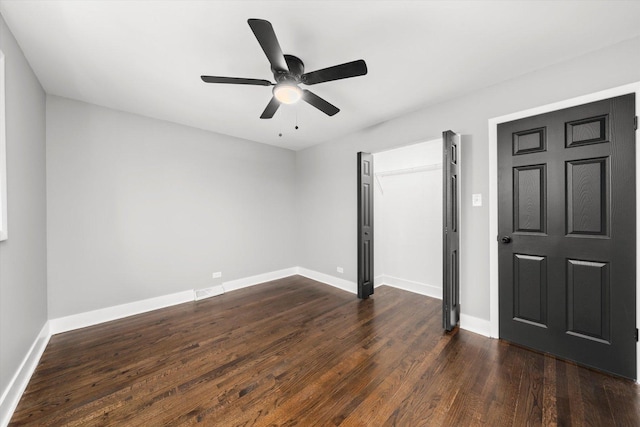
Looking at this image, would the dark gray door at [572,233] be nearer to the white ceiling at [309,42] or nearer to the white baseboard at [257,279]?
the white ceiling at [309,42]

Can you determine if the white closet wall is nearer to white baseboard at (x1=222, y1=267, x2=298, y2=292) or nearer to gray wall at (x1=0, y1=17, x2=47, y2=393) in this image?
white baseboard at (x1=222, y1=267, x2=298, y2=292)

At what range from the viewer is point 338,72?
5.76 feet

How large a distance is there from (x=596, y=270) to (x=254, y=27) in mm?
3073

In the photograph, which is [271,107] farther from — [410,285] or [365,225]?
[410,285]

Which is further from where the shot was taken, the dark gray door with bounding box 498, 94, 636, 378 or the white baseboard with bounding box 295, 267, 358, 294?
the white baseboard with bounding box 295, 267, 358, 294

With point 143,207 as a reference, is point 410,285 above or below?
below

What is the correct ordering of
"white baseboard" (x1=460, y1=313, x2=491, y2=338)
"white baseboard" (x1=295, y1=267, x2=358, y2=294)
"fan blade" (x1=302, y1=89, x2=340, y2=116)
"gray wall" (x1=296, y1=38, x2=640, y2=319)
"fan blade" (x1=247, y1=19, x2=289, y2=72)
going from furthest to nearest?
"white baseboard" (x1=295, y1=267, x2=358, y2=294) → "white baseboard" (x1=460, y1=313, x2=491, y2=338) → "fan blade" (x1=302, y1=89, x2=340, y2=116) → "gray wall" (x1=296, y1=38, x2=640, y2=319) → "fan blade" (x1=247, y1=19, x2=289, y2=72)

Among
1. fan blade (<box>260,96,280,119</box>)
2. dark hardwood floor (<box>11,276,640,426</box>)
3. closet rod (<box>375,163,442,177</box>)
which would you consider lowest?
dark hardwood floor (<box>11,276,640,426</box>)

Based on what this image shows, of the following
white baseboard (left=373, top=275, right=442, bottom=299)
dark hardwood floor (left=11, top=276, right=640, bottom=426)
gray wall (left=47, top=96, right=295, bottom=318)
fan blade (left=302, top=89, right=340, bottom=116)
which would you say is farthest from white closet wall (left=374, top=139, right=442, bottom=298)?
gray wall (left=47, top=96, right=295, bottom=318)

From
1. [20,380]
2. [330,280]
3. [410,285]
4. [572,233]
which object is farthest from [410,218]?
[20,380]

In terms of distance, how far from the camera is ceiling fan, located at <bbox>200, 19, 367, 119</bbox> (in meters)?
1.52

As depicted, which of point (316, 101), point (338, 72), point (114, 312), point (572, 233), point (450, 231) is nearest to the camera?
point (338, 72)

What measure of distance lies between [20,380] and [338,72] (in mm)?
3199

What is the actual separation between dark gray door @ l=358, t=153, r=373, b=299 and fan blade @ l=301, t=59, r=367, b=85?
1834 mm
